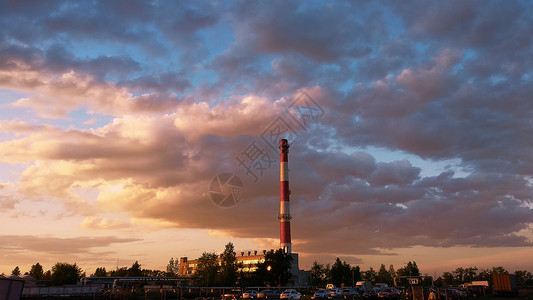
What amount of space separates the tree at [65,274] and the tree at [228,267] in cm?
5401

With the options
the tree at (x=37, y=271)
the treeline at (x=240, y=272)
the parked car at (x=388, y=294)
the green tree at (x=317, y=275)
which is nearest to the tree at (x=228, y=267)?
the treeline at (x=240, y=272)

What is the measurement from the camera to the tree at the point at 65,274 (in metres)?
144

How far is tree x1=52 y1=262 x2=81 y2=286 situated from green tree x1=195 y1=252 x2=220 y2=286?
42.6 metres

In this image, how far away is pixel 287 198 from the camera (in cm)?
12325

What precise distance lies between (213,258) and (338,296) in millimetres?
86598

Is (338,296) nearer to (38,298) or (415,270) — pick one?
(38,298)

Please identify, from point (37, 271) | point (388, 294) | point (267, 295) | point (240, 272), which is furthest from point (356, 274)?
point (37, 271)

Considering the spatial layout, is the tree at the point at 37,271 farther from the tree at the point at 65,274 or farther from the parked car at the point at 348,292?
the parked car at the point at 348,292

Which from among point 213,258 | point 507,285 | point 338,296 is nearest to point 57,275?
point 213,258

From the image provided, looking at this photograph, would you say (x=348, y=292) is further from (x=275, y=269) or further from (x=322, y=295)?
(x=275, y=269)

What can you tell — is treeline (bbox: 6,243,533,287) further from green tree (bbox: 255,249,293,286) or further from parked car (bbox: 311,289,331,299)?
parked car (bbox: 311,289,331,299)

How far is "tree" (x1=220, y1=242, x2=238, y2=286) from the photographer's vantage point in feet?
399

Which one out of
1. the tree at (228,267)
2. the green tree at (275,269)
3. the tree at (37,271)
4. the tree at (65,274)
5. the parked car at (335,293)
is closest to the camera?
the parked car at (335,293)

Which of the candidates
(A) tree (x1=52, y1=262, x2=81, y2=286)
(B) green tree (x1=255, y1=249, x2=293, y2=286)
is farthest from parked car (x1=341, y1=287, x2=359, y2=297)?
(A) tree (x1=52, y1=262, x2=81, y2=286)
